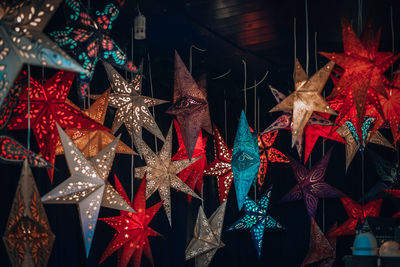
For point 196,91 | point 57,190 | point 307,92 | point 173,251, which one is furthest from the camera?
point 173,251

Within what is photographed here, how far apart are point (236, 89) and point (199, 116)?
2784 mm

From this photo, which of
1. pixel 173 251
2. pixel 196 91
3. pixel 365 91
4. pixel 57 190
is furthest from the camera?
pixel 173 251

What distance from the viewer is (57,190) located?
3.10 meters

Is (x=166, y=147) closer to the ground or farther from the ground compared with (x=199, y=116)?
closer to the ground

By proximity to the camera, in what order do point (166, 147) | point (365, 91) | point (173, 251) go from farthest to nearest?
1. point (173, 251)
2. point (166, 147)
3. point (365, 91)

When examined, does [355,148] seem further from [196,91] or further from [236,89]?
[236,89]

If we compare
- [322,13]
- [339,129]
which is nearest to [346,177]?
[339,129]

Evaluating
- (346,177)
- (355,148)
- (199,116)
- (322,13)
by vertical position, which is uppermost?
(322,13)

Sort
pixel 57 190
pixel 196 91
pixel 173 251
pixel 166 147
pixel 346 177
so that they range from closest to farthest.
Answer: pixel 57 190 < pixel 196 91 < pixel 166 147 < pixel 173 251 < pixel 346 177

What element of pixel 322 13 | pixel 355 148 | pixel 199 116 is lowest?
pixel 355 148

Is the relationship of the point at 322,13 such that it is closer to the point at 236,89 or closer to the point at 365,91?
the point at 365,91

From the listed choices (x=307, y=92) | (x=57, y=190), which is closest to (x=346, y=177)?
(x=307, y=92)

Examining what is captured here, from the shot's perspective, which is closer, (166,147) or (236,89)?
(166,147)

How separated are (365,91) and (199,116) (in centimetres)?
159
